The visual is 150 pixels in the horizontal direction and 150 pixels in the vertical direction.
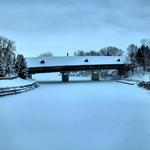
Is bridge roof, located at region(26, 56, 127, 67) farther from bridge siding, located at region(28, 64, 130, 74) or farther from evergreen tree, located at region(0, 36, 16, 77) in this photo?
evergreen tree, located at region(0, 36, 16, 77)

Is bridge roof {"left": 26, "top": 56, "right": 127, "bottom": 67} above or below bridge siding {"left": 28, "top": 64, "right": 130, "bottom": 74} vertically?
above

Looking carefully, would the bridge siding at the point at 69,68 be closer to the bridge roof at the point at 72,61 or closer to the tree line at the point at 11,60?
the bridge roof at the point at 72,61

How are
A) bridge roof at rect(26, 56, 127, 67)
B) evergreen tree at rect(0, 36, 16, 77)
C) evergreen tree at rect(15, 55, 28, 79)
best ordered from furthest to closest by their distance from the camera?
bridge roof at rect(26, 56, 127, 67) → evergreen tree at rect(15, 55, 28, 79) → evergreen tree at rect(0, 36, 16, 77)

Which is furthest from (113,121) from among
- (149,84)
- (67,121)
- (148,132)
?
(149,84)

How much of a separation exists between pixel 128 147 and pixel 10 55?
200 feet

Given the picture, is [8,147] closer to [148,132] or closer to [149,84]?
[148,132]

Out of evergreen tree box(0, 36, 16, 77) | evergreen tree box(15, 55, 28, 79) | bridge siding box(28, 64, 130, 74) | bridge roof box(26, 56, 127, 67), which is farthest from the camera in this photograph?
bridge siding box(28, 64, 130, 74)

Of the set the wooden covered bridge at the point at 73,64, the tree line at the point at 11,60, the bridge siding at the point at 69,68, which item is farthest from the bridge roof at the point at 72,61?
the tree line at the point at 11,60

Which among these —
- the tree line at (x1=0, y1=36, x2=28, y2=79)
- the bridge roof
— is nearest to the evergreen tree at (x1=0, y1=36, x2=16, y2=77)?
the tree line at (x1=0, y1=36, x2=28, y2=79)

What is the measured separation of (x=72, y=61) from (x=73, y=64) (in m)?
0.72

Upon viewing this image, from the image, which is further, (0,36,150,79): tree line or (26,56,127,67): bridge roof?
(26,56,127,67): bridge roof

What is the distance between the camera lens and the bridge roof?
80.8m

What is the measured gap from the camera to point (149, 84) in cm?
4416

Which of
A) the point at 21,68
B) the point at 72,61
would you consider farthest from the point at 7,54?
the point at 72,61
